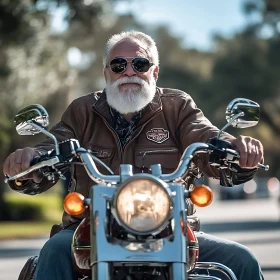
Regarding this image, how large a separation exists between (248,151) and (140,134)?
0.89 m

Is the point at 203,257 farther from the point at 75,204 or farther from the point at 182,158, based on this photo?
the point at 75,204

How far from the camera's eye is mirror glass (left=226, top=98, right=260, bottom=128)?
4383 mm

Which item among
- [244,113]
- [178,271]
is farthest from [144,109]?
[178,271]

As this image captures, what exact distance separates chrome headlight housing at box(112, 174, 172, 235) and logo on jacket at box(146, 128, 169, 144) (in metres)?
1.16

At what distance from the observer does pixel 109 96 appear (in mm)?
5000

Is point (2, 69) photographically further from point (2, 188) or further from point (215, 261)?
point (215, 261)

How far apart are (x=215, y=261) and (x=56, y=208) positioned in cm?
3173

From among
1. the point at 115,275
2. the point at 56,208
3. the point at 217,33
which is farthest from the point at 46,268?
the point at 217,33

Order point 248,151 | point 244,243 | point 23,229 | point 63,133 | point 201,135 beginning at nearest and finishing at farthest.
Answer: point 248,151
point 201,135
point 63,133
point 244,243
point 23,229

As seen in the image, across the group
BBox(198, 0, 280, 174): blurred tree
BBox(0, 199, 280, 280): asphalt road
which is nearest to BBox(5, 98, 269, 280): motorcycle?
BBox(0, 199, 280, 280): asphalt road

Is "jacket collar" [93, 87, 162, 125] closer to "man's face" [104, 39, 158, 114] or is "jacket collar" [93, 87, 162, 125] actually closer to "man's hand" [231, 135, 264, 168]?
"man's face" [104, 39, 158, 114]

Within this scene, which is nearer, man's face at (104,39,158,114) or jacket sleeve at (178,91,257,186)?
jacket sleeve at (178,91,257,186)

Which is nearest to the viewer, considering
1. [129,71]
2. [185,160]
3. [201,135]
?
[185,160]

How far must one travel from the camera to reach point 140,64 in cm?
486
